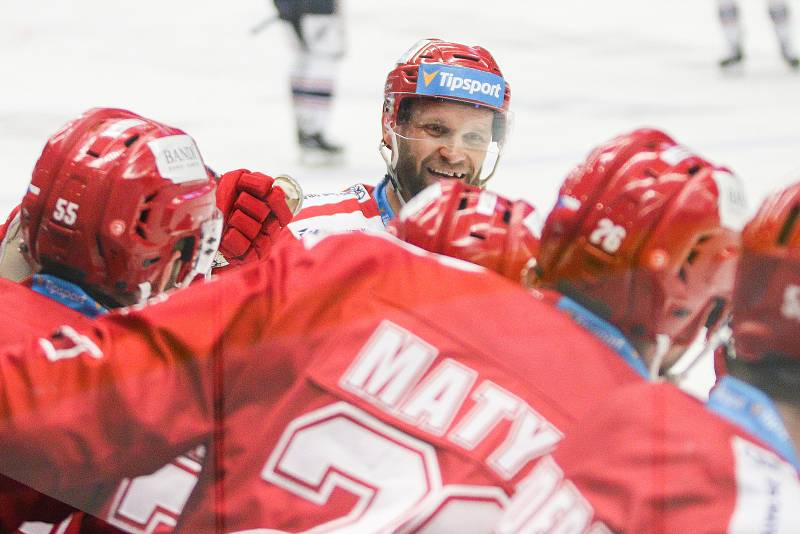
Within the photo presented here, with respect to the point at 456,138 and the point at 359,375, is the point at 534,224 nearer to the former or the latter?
the point at 359,375

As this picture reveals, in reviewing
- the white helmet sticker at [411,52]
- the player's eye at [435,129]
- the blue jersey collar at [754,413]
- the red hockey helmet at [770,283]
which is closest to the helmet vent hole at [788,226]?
the red hockey helmet at [770,283]

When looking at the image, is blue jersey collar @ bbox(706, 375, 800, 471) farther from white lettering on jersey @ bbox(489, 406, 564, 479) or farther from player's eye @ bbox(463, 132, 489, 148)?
player's eye @ bbox(463, 132, 489, 148)

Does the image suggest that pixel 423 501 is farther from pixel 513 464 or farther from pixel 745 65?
pixel 745 65

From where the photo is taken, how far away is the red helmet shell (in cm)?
223

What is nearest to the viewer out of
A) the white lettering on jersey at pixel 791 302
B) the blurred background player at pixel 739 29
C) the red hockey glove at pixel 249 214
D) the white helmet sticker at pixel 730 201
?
the white lettering on jersey at pixel 791 302

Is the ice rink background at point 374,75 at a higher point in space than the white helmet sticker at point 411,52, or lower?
lower

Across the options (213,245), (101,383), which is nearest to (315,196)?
(213,245)

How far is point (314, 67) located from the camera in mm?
3375

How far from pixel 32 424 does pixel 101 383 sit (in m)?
0.08

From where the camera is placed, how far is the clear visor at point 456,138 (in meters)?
2.23

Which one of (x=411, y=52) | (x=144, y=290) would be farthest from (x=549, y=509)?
(x=411, y=52)

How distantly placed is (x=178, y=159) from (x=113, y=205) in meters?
0.11

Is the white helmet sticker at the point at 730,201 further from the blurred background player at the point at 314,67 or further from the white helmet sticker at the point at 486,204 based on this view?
the blurred background player at the point at 314,67

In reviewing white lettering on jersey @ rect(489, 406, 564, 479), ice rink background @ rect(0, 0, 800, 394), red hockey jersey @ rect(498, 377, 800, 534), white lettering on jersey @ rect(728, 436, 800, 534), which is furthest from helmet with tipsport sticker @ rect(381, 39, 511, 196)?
white lettering on jersey @ rect(728, 436, 800, 534)
